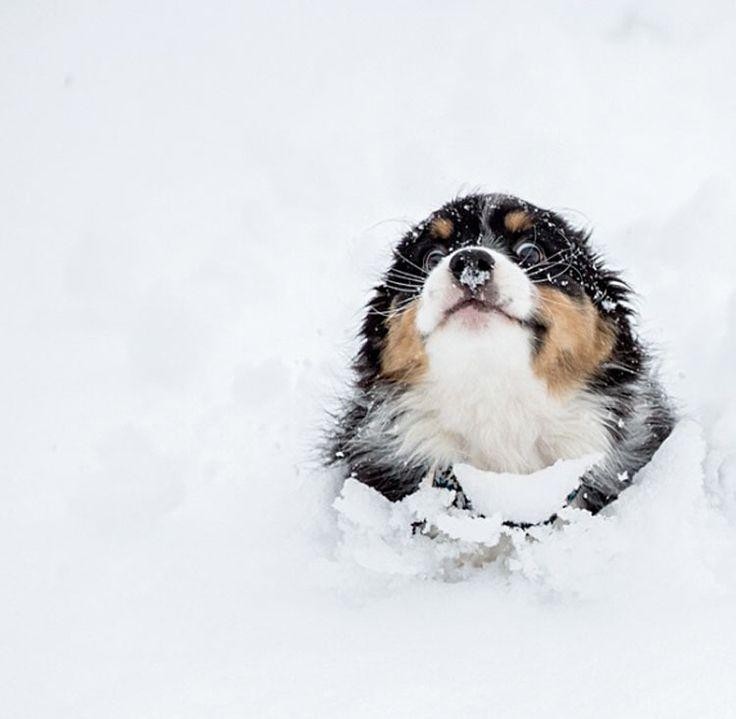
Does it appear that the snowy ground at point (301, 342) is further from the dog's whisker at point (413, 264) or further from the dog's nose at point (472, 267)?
the dog's nose at point (472, 267)

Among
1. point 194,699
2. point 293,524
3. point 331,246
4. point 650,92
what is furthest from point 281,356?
point 650,92

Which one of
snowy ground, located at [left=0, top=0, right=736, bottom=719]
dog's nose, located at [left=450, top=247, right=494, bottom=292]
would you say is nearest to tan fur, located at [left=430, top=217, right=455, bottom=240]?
dog's nose, located at [left=450, top=247, right=494, bottom=292]

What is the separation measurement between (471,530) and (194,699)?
0.82 metres

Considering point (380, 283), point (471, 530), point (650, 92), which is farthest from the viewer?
point (650, 92)

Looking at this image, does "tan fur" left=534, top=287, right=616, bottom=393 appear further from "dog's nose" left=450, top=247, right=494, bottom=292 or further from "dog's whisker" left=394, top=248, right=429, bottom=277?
"dog's whisker" left=394, top=248, right=429, bottom=277

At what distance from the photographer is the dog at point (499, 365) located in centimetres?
249

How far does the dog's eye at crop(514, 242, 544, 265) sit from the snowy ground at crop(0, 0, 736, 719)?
0.70 meters

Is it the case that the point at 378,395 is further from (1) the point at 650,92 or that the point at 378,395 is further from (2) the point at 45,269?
(1) the point at 650,92

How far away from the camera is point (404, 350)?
2.76 meters

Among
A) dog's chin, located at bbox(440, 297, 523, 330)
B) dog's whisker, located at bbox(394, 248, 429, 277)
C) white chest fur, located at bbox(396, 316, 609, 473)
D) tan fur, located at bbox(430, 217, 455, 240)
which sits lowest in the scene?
white chest fur, located at bbox(396, 316, 609, 473)

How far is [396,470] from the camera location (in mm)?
2773

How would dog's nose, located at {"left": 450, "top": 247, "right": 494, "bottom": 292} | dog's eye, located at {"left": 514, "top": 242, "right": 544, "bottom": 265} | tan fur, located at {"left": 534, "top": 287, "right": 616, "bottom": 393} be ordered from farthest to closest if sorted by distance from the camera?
dog's eye, located at {"left": 514, "top": 242, "right": 544, "bottom": 265}
tan fur, located at {"left": 534, "top": 287, "right": 616, "bottom": 393}
dog's nose, located at {"left": 450, "top": 247, "right": 494, "bottom": 292}

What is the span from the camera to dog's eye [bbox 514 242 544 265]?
2.81 meters

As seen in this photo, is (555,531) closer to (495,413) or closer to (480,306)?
(495,413)
